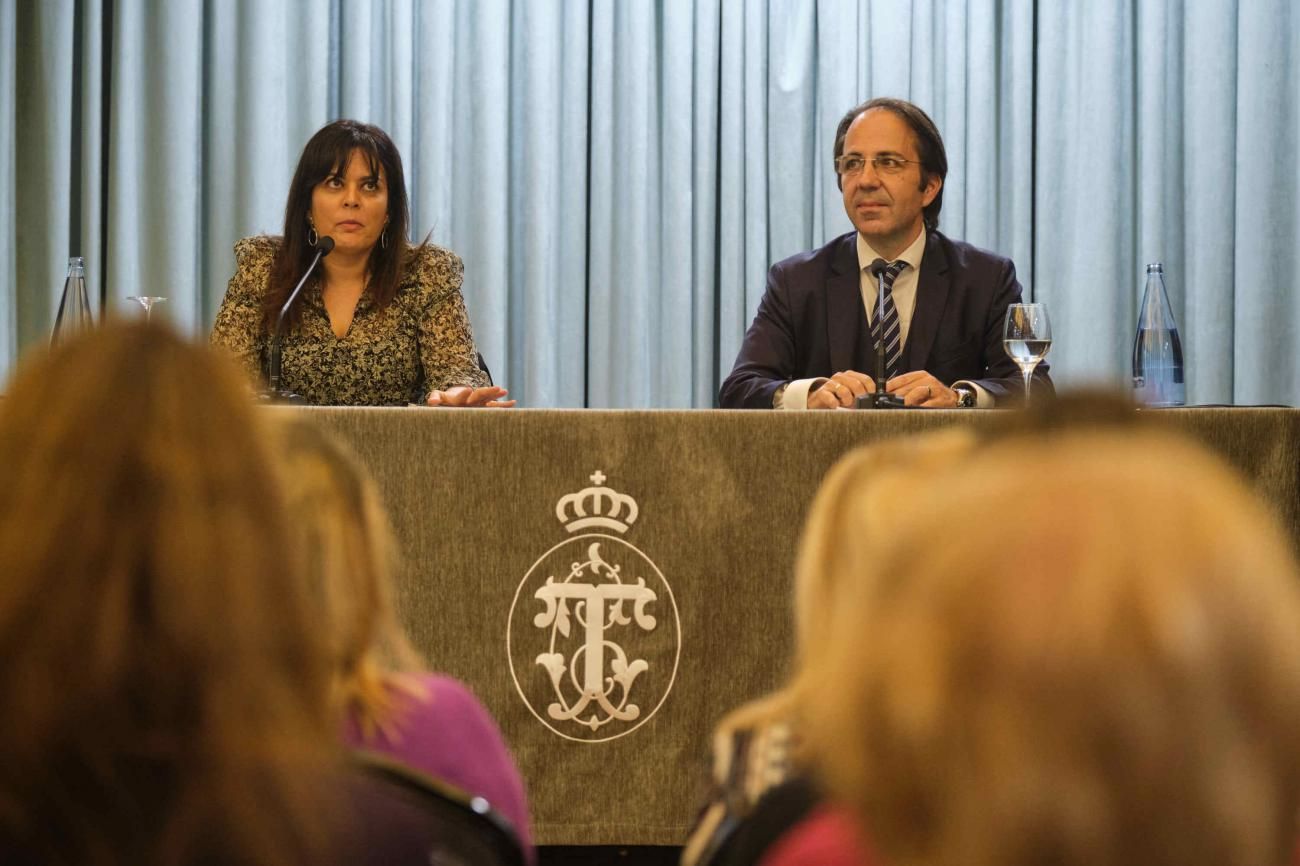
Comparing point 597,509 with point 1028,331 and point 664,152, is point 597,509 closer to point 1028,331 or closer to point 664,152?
point 1028,331

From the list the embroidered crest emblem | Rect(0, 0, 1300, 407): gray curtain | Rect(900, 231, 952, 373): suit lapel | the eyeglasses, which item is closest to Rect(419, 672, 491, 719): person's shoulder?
the embroidered crest emblem

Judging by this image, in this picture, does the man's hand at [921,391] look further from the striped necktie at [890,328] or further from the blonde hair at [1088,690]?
the blonde hair at [1088,690]

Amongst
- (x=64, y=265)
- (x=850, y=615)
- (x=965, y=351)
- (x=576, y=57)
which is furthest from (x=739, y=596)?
(x=64, y=265)

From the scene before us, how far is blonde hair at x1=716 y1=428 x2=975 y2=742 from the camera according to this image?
0.74 metres

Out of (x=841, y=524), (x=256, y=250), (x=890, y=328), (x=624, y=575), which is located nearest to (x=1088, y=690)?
(x=841, y=524)

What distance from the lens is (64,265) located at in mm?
3988

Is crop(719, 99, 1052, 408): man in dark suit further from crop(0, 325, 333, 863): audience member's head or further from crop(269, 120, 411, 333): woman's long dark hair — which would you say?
crop(0, 325, 333, 863): audience member's head

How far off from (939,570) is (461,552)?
4.95ft

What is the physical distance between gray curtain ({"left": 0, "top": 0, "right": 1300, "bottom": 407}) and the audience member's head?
11.1 feet

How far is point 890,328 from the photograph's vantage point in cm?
306

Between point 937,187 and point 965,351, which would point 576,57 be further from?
point 965,351

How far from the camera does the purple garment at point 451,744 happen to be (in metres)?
0.82

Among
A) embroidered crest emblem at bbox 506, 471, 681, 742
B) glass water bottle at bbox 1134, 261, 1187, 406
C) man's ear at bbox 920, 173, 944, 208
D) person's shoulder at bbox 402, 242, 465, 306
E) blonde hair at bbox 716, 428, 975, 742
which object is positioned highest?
man's ear at bbox 920, 173, 944, 208

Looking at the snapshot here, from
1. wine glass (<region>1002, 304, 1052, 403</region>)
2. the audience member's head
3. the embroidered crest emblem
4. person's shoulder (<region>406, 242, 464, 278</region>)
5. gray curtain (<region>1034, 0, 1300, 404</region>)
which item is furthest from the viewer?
gray curtain (<region>1034, 0, 1300, 404</region>)
